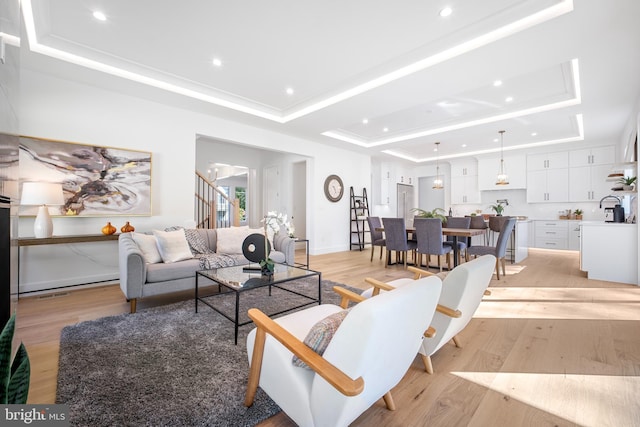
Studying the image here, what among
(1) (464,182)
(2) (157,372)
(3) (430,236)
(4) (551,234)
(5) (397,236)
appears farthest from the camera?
(1) (464,182)

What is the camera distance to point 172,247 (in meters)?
3.24

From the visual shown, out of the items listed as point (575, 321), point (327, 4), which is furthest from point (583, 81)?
point (327, 4)

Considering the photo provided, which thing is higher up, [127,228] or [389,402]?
[127,228]

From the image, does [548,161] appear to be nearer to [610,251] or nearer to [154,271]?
[610,251]

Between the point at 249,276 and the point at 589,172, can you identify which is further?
the point at 589,172

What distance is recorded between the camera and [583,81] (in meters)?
3.53

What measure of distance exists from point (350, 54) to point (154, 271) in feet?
9.98

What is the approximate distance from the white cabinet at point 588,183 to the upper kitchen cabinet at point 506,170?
984 mm

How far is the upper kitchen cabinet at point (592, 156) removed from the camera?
21.3 ft

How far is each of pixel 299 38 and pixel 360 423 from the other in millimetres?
3108

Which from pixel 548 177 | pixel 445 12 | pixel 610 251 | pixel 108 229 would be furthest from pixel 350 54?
pixel 548 177

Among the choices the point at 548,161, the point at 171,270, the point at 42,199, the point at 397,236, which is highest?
the point at 548,161

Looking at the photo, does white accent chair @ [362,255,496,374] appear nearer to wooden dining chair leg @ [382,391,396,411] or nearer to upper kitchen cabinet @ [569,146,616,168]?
wooden dining chair leg @ [382,391,396,411]

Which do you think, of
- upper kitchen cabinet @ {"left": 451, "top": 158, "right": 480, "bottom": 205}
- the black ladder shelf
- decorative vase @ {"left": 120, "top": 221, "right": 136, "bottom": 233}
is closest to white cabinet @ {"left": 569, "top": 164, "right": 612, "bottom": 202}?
upper kitchen cabinet @ {"left": 451, "top": 158, "right": 480, "bottom": 205}
